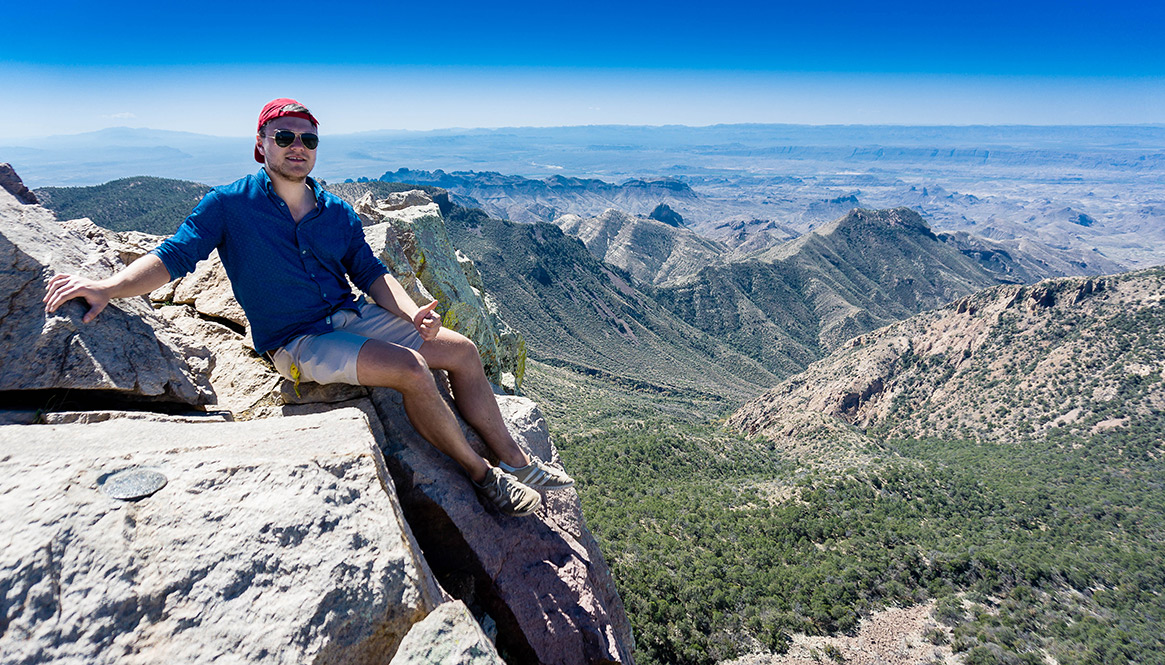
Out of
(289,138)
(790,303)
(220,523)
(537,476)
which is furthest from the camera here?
(790,303)

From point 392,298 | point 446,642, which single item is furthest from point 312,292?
point 446,642

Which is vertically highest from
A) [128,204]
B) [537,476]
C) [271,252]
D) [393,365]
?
[271,252]

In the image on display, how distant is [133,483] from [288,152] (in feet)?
12.8

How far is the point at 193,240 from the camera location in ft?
19.8

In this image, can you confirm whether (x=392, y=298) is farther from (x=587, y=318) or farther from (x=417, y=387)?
(x=587, y=318)

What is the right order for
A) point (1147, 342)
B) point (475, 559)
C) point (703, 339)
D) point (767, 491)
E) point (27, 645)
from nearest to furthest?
point (27, 645) < point (475, 559) < point (767, 491) < point (1147, 342) < point (703, 339)

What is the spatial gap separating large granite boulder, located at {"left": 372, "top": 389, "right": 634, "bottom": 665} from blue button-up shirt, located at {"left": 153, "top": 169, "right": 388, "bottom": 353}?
1575 millimetres

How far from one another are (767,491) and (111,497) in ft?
130

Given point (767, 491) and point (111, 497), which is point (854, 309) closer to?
point (767, 491)

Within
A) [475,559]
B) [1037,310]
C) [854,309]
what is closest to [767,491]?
[475,559]

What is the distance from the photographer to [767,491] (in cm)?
3859

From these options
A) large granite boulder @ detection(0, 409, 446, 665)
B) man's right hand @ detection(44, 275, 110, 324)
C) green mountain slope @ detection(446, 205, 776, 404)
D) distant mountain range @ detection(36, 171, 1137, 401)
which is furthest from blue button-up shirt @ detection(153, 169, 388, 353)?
distant mountain range @ detection(36, 171, 1137, 401)

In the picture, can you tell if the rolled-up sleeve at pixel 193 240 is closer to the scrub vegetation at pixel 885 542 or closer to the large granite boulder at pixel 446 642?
the large granite boulder at pixel 446 642

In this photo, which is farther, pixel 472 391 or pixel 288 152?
pixel 472 391
